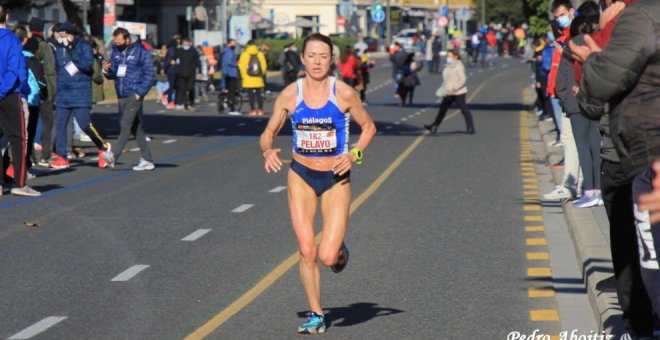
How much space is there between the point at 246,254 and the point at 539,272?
2.29 m

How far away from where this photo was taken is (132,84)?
18.9 meters

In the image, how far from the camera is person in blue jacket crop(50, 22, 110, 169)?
64.0 feet

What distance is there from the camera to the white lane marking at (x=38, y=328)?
7953 millimetres

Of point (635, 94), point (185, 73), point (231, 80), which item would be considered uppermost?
point (635, 94)

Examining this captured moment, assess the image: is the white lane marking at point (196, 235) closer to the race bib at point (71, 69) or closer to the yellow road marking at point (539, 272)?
the yellow road marking at point (539, 272)

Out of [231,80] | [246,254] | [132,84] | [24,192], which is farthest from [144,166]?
[231,80]

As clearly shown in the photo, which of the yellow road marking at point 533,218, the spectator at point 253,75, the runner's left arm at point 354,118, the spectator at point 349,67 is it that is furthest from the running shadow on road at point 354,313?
the spectator at point 349,67

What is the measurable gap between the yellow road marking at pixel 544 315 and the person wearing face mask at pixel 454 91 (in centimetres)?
1897

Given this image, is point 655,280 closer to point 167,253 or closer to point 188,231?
point 167,253

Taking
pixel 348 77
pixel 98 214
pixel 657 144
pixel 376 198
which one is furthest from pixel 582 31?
pixel 348 77

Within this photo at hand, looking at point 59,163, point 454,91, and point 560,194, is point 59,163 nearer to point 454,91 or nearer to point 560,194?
point 560,194

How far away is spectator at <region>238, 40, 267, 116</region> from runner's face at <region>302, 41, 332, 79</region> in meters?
26.6

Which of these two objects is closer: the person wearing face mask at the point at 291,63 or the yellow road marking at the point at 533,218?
the yellow road marking at the point at 533,218

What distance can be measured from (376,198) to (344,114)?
288 inches
